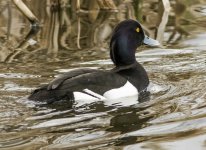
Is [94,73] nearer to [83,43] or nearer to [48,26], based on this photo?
[83,43]

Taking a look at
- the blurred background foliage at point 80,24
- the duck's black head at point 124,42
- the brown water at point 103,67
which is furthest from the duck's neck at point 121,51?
the blurred background foliage at point 80,24

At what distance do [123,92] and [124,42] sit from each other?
2.62 ft

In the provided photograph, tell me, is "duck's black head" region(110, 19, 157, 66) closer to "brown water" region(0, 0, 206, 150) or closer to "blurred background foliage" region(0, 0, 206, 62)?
"brown water" region(0, 0, 206, 150)

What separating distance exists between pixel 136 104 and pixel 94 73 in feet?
1.87

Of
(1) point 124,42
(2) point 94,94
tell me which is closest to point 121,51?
(1) point 124,42

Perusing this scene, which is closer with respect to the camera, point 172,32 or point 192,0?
point 172,32

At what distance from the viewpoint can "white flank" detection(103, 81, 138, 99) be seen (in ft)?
24.9

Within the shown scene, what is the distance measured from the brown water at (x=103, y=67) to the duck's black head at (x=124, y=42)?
469mm

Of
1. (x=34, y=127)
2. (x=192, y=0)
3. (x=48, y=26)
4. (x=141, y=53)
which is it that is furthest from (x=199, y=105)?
(x=192, y=0)

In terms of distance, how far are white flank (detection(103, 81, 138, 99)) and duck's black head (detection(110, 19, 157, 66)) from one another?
1.50 feet

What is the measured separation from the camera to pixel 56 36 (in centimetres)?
1150

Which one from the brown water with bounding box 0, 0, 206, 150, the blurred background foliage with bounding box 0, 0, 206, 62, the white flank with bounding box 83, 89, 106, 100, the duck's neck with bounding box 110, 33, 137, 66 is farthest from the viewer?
the blurred background foliage with bounding box 0, 0, 206, 62

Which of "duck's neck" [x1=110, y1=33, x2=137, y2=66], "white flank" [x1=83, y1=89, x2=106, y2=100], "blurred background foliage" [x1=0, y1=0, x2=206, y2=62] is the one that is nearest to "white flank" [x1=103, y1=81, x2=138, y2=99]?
"white flank" [x1=83, y1=89, x2=106, y2=100]

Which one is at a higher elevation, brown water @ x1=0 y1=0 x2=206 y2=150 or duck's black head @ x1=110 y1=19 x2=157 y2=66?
duck's black head @ x1=110 y1=19 x2=157 y2=66
